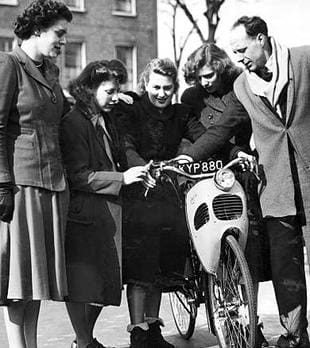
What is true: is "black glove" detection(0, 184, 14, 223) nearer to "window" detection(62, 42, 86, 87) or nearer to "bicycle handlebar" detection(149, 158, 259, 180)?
"bicycle handlebar" detection(149, 158, 259, 180)

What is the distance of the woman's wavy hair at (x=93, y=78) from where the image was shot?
205 inches

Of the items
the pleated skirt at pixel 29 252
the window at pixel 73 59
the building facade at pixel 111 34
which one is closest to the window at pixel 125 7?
the building facade at pixel 111 34

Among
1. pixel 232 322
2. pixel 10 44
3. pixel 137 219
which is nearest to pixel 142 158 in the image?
pixel 137 219

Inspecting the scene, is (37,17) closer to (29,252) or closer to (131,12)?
(29,252)

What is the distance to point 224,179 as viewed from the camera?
4.97 m

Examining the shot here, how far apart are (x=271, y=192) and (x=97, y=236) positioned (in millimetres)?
1090

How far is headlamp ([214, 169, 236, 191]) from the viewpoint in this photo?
4.96 m

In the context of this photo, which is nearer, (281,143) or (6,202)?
(6,202)

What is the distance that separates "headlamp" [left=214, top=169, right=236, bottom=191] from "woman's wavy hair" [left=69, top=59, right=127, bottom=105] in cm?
88

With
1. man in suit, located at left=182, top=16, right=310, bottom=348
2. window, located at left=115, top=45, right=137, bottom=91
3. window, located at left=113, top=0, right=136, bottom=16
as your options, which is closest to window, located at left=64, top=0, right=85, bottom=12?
window, located at left=113, top=0, right=136, bottom=16

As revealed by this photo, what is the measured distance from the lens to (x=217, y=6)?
80.9 ft

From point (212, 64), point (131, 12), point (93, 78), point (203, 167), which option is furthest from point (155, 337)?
point (131, 12)

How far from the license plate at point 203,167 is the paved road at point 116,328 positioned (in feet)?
4.10

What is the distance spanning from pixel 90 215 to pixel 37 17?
1.21 meters
